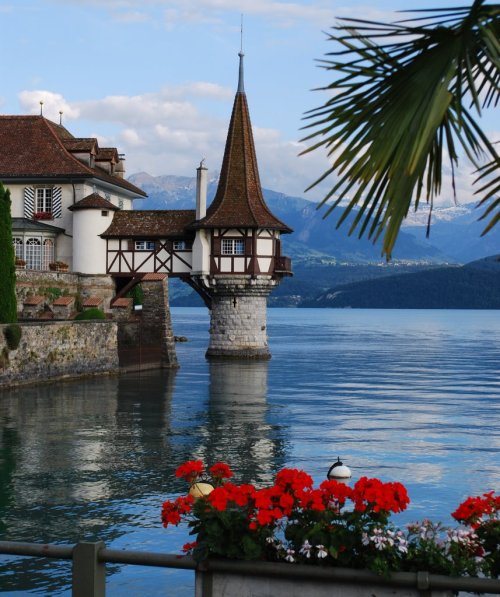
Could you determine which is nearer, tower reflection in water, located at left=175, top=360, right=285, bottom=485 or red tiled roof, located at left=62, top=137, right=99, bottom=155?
tower reflection in water, located at left=175, top=360, right=285, bottom=485

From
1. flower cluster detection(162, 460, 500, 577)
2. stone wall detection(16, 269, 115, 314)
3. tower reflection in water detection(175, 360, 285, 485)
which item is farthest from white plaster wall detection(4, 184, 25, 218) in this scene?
flower cluster detection(162, 460, 500, 577)

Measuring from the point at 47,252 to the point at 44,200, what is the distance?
3.02 meters

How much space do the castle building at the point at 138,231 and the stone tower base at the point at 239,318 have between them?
0.06 meters

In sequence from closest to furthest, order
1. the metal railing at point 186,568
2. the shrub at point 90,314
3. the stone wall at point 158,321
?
the metal railing at point 186,568 → the shrub at point 90,314 → the stone wall at point 158,321

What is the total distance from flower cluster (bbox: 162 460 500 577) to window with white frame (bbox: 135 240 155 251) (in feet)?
162

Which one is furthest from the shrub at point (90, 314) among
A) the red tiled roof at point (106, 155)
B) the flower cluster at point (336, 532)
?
the flower cluster at point (336, 532)

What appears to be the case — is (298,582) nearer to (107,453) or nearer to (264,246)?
(107,453)

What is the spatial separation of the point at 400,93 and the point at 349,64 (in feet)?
1.92

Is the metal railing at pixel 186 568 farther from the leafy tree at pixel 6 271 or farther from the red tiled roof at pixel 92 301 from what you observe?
the red tiled roof at pixel 92 301

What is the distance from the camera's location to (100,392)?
127 feet

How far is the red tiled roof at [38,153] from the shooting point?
54312mm

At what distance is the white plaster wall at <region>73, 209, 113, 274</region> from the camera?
54.8 metres

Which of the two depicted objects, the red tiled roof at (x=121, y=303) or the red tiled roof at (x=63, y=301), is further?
the red tiled roof at (x=121, y=303)

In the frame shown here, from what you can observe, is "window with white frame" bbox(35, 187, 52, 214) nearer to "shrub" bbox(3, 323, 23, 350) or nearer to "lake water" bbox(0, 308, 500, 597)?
"lake water" bbox(0, 308, 500, 597)
